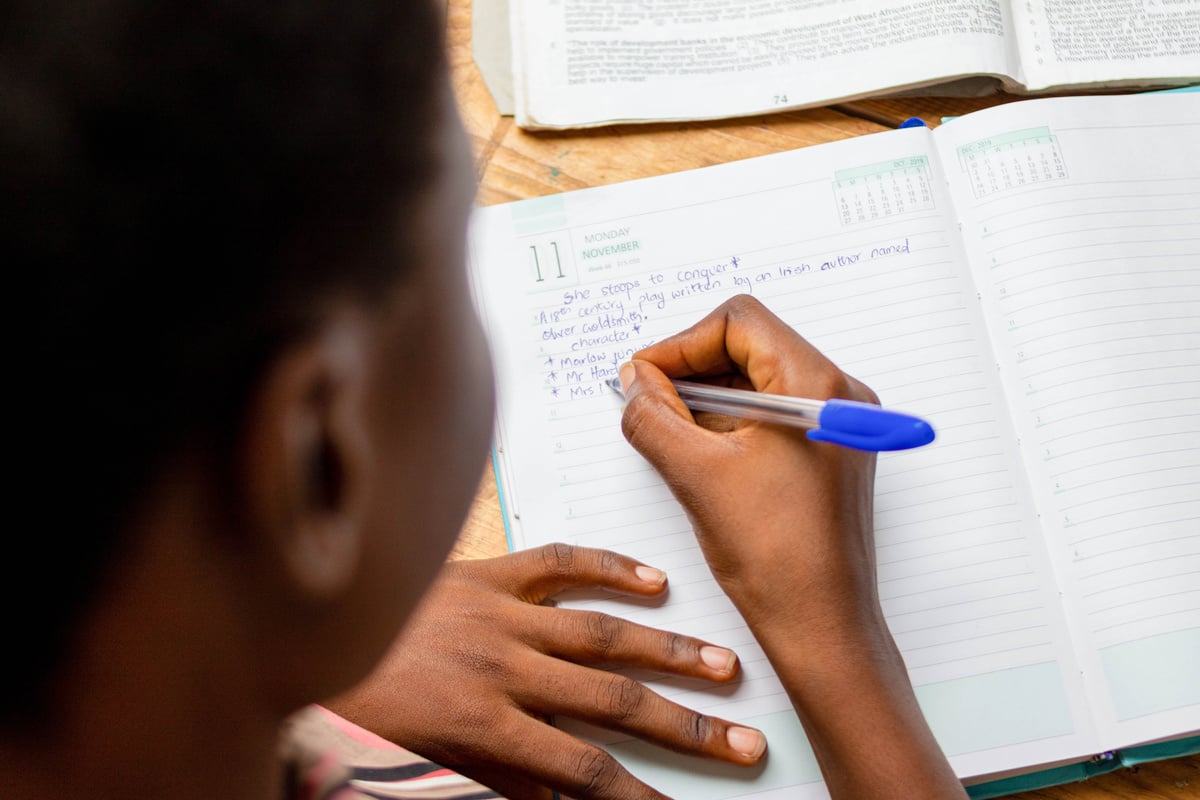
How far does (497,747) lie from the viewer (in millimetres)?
557

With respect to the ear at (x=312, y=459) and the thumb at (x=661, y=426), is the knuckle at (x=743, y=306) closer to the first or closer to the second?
the thumb at (x=661, y=426)

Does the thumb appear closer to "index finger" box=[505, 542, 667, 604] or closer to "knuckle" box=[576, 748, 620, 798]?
"index finger" box=[505, 542, 667, 604]

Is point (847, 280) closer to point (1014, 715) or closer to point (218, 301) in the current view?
point (1014, 715)

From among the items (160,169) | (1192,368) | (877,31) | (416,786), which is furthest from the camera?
(877,31)

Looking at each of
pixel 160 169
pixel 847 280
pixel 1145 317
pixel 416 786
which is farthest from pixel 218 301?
Answer: pixel 1145 317

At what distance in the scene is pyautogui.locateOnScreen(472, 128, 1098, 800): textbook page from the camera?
0.57 metres

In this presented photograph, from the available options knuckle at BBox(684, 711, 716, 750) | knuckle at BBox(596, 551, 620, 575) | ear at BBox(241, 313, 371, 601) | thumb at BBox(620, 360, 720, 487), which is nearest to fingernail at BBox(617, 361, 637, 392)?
thumb at BBox(620, 360, 720, 487)

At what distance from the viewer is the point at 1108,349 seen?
633 mm

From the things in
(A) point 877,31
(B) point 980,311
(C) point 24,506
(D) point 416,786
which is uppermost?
(A) point 877,31

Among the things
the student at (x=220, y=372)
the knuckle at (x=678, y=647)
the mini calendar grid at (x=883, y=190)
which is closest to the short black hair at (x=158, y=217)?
the student at (x=220, y=372)

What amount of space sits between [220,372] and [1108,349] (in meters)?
0.59

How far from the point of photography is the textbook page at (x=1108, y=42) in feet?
2.37

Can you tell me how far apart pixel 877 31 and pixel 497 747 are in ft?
1.97

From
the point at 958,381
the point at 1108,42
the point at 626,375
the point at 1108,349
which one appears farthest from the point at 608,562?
the point at 1108,42
